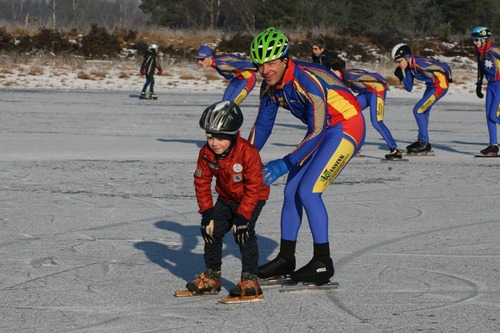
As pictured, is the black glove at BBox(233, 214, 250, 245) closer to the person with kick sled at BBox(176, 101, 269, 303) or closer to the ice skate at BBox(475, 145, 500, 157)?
the person with kick sled at BBox(176, 101, 269, 303)

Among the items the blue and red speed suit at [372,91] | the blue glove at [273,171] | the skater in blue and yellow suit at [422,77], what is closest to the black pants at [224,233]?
the blue glove at [273,171]

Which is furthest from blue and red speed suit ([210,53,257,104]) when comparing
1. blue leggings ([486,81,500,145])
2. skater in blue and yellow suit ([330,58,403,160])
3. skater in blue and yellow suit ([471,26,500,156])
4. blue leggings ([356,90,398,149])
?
blue leggings ([486,81,500,145])

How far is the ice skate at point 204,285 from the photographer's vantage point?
20.0ft

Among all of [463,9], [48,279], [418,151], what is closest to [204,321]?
[48,279]

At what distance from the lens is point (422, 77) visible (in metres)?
15.5

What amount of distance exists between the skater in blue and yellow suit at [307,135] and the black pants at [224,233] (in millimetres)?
301

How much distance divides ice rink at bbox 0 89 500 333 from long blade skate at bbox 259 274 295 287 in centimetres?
14

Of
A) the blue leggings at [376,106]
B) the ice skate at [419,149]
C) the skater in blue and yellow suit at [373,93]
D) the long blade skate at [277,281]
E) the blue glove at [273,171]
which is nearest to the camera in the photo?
the blue glove at [273,171]

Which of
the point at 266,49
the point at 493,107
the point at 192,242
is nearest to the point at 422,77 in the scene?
the point at 493,107

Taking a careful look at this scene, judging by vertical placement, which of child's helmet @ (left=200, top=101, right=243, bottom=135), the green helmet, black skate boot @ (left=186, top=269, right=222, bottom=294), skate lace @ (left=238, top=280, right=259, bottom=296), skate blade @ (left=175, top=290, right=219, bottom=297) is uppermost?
the green helmet

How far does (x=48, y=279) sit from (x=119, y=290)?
599 mm

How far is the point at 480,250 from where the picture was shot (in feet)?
26.0

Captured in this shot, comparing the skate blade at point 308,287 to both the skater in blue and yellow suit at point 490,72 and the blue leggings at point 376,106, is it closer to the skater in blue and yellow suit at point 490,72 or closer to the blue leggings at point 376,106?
the blue leggings at point 376,106

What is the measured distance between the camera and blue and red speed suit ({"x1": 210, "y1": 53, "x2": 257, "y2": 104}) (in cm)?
1508
